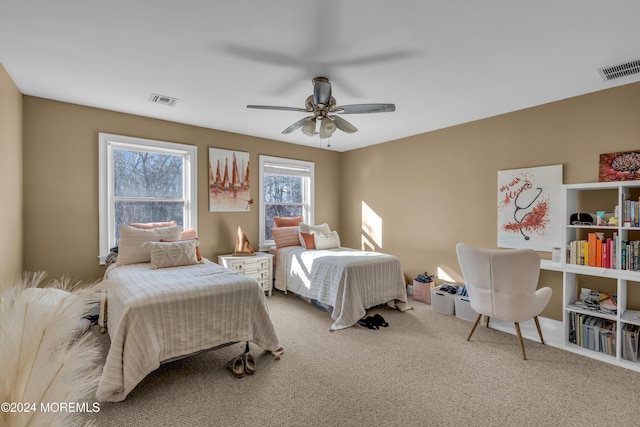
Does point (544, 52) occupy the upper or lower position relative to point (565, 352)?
upper

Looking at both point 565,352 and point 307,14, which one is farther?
point 565,352

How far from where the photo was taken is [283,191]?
5.39 m

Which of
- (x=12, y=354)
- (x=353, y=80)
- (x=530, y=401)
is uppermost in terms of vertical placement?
(x=353, y=80)

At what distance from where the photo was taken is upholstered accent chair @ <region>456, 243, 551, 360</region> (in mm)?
2631

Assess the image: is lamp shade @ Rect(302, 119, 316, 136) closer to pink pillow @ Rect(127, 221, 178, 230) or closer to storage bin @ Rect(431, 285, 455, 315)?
pink pillow @ Rect(127, 221, 178, 230)

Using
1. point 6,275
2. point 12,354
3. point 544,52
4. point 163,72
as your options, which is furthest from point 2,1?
point 544,52

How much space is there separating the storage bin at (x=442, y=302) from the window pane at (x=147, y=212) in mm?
3586

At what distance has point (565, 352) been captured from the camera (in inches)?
110

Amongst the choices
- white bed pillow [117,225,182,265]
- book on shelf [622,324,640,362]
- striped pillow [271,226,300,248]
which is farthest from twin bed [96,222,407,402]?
book on shelf [622,324,640,362]

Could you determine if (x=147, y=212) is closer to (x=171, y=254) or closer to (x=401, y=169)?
(x=171, y=254)

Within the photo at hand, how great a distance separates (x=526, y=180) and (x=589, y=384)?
2.12 meters

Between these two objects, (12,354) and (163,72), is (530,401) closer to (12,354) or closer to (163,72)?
(12,354)

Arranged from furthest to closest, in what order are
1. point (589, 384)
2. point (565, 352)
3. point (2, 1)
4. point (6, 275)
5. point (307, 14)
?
1. point (565, 352)
2. point (6, 275)
3. point (589, 384)
4. point (307, 14)
5. point (2, 1)

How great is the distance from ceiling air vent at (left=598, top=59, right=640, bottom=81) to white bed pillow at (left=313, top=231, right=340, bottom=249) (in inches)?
135
